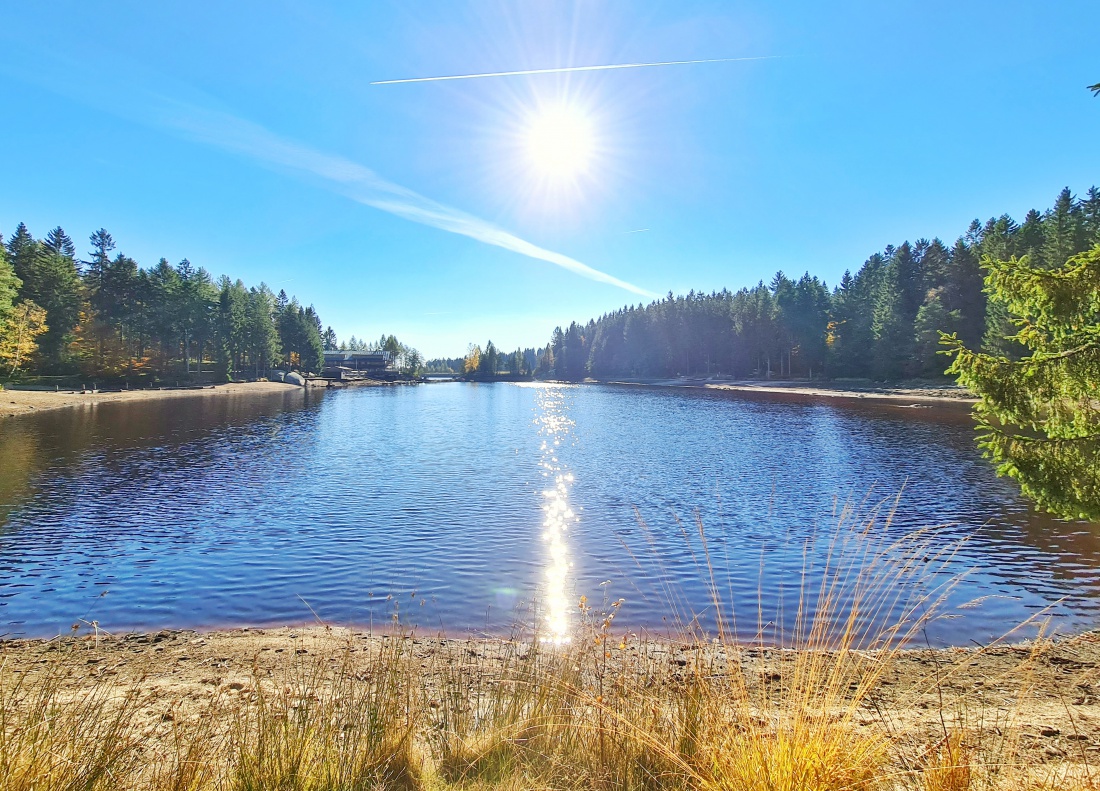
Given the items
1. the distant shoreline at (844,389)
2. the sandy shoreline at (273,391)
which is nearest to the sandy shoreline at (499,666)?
the distant shoreline at (844,389)

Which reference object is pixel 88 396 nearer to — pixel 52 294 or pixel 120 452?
pixel 52 294

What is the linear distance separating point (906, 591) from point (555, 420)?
47.0 meters

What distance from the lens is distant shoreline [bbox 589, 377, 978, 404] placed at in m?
69.8

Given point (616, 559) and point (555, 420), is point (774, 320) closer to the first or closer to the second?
point (555, 420)

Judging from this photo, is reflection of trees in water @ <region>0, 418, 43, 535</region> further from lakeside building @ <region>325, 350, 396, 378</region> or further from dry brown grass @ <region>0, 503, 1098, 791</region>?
lakeside building @ <region>325, 350, 396, 378</region>

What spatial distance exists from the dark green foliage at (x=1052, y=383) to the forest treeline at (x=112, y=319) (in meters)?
66.9

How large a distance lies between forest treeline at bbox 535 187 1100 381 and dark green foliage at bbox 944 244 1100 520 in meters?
26.5

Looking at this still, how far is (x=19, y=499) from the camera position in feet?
68.1

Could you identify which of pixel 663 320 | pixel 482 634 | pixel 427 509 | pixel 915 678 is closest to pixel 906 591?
pixel 915 678

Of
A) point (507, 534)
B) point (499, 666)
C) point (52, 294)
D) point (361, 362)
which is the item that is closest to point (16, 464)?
point (507, 534)

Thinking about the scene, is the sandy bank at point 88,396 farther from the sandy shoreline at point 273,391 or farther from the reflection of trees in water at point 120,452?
the reflection of trees in water at point 120,452

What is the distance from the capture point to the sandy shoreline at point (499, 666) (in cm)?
684

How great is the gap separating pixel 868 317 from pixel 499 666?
103242 millimetres

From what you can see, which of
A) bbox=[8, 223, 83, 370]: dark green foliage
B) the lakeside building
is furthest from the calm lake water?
the lakeside building
